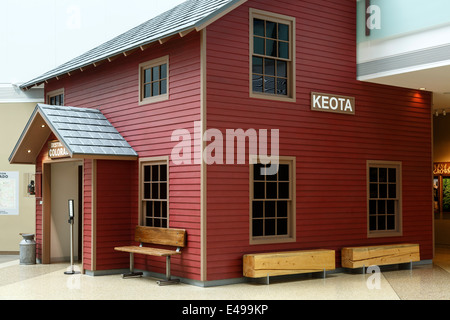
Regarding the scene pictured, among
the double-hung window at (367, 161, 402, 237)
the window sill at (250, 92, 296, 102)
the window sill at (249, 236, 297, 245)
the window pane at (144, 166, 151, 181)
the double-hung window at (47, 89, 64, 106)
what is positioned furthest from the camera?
the double-hung window at (47, 89, 64, 106)

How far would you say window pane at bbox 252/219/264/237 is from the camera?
34.7 feet

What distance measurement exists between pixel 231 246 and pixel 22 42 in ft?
31.3

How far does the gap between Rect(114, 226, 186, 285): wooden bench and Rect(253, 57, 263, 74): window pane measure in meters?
3.11

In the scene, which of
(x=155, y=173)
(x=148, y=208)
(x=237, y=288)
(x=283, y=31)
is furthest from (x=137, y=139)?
(x=237, y=288)

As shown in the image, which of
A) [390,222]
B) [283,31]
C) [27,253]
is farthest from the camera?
[27,253]

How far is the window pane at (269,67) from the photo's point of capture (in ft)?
35.5

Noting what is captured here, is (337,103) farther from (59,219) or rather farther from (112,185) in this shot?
(59,219)

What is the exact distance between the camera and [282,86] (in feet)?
36.3

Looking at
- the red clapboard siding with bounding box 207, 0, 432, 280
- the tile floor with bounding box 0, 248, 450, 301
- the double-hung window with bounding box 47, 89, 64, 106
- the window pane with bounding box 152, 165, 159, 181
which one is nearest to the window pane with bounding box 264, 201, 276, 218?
the red clapboard siding with bounding box 207, 0, 432, 280

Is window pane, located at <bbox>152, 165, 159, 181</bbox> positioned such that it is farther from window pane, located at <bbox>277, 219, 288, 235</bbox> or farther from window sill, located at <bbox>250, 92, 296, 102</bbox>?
window pane, located at <bbox>277, 219, 288, 235</bbox>

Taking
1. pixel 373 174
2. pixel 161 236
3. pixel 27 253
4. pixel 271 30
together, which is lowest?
pixel 27 253

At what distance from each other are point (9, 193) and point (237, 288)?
26.9 feet

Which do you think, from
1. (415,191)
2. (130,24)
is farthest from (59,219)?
(415,191)

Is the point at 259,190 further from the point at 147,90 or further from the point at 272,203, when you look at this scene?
the point at 147,90
